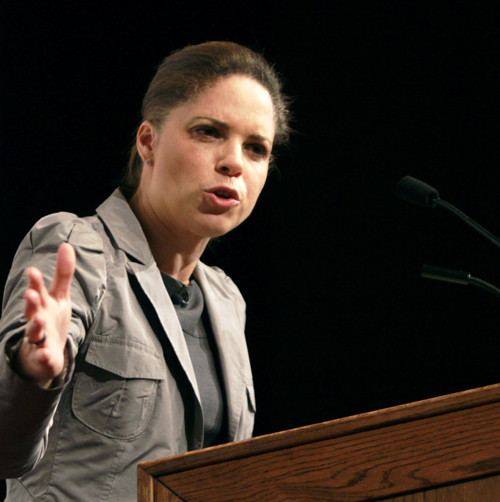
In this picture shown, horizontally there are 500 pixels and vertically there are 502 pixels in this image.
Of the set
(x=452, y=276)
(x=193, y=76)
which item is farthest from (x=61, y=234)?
(x=452, y=276)

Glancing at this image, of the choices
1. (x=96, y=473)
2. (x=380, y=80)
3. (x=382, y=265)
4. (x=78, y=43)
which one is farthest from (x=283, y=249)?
(x=96, y=473)

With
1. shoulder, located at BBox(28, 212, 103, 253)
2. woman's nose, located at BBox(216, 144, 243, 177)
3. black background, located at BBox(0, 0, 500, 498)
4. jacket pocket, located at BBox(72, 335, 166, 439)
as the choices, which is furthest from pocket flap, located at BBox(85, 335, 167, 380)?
black background, located at BBox(0, 0, 500, 498)

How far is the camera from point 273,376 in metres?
2.52

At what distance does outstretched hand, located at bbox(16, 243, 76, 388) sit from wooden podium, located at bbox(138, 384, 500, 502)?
0.67 feet

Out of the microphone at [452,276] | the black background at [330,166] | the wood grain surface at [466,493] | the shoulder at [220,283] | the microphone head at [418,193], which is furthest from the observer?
the black background at [330,166]

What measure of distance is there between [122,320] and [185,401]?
0.22 metres

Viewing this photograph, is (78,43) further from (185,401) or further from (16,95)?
(185,401)

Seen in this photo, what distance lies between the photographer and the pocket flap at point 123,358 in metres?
1.17

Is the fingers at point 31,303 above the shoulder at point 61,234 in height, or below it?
below

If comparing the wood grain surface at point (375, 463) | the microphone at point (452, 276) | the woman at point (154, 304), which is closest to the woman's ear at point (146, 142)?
the woman at point (154, 304)

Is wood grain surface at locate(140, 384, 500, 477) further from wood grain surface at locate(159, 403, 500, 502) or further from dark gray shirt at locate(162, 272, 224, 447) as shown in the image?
dark gray shirt at locate(162, 272, 224, 447)

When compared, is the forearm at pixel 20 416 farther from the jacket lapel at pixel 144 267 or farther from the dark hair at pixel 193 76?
the dark hair at pixel 193 76

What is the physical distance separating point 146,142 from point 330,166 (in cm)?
115

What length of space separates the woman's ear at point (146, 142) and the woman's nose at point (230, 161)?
20 cm
